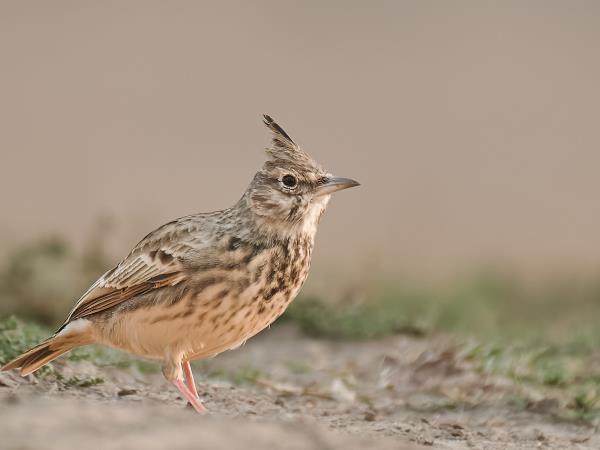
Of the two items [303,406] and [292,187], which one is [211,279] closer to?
[292,187]

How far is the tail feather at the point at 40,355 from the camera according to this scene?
6.74 m

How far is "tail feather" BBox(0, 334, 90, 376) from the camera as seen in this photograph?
6.74m

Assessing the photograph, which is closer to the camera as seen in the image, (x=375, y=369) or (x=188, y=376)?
(x=188, y=376)

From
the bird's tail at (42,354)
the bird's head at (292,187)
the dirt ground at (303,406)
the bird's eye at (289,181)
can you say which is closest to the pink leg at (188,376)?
the dirt ground at (303,406)

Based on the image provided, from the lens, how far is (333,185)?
6.86 meters

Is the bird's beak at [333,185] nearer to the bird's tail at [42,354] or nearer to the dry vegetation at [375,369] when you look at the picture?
the dry vegetation at [375,369]

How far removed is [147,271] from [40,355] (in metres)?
0.82

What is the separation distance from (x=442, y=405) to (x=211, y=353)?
1.87m

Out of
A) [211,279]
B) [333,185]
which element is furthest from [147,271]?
[333,185]

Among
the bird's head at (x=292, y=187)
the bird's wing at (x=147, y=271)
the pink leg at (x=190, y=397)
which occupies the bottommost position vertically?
the pink leg at (x=190, y=397)

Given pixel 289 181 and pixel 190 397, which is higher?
pixel 289 181

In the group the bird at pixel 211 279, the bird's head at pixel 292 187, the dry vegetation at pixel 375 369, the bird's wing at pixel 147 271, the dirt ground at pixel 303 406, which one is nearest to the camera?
the dirt ground at pixel 303 406

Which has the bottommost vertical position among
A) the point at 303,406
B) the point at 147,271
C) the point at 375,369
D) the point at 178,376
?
the point at 303,406

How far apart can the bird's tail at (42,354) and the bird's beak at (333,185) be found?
1.73 metres
